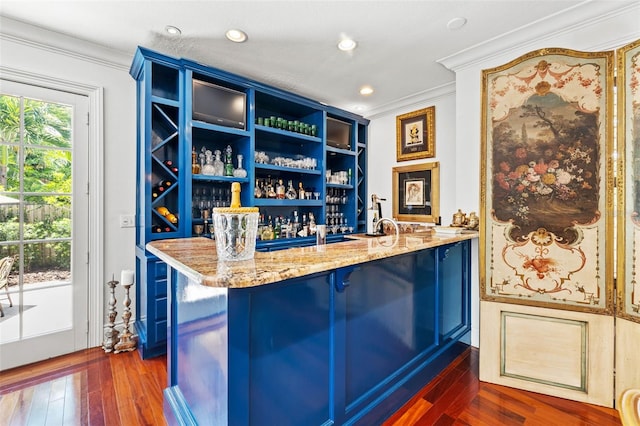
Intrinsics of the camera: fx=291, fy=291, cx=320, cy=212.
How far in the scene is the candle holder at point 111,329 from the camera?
253 cm

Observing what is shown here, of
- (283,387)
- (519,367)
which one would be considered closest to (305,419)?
(283,387)

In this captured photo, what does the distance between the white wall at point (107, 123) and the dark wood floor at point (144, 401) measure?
55 cm

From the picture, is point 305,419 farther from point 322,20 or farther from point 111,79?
point 111,79

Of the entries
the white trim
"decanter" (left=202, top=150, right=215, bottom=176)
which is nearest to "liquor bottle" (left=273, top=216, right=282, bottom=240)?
"decanter" (left=202, top=150, right=215, bottom=176)

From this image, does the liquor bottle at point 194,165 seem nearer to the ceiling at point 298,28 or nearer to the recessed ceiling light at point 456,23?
the ceiling at point 298,28

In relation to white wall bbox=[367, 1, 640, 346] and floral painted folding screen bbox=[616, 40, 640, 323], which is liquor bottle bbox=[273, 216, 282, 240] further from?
floral painted folding screen bbox=[616, 40, 640, 323]

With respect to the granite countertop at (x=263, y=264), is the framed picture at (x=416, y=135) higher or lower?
higher

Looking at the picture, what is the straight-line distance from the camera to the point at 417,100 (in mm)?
3580

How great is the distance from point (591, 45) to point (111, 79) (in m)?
3.88

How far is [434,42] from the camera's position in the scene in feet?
8.01

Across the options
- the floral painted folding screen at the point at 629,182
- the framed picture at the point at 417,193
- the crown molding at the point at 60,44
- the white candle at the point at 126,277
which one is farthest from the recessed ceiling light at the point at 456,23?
the white candle at the point at 126,277

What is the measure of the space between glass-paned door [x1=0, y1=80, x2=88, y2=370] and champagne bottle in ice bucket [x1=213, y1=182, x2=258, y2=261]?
221 centimetres

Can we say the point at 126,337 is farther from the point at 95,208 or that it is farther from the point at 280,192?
the point at 280,192

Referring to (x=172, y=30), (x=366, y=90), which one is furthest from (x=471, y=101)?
(x=172, y=30)
